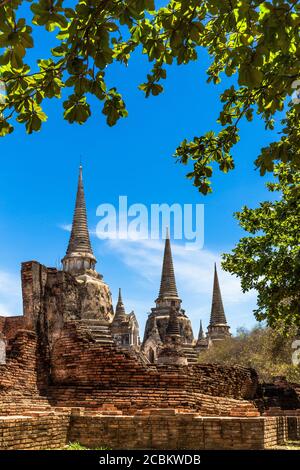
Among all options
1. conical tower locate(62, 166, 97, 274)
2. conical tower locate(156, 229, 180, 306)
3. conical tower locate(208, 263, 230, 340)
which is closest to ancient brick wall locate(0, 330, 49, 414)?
conical tower locate(62, 166, 97, 274)

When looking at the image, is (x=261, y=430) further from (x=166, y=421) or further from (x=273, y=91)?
(x=273, y=91)

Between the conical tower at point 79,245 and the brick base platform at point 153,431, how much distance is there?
4098 centimetres

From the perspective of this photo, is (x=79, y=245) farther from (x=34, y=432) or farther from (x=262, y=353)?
(x=34, y=432)

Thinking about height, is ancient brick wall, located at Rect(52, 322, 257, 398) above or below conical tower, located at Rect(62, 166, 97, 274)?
below

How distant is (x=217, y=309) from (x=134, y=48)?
5724 centimetres

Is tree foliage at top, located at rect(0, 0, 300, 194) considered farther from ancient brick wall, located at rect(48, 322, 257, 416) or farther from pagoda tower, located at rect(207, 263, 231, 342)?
pagoda tower, located at rect(207, 263, 231, 342)

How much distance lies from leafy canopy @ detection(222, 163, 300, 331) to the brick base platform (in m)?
3.87

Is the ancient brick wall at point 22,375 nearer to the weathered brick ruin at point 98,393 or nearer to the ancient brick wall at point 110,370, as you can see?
the weathered brick ruin at point 98,393

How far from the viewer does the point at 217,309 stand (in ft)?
200

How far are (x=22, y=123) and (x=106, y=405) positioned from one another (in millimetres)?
7626

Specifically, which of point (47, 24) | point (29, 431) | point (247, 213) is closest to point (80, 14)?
point (47, 24)

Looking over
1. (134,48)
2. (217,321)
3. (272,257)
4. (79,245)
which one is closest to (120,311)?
(79,245)

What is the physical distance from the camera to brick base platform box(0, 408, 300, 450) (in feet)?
27.1

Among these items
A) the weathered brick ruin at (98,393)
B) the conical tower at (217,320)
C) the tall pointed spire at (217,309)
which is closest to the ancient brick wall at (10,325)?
the weathered brick ruin at (98,393)
